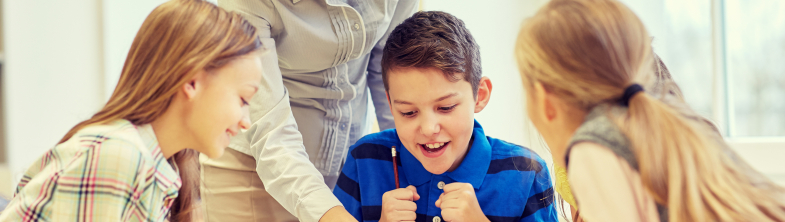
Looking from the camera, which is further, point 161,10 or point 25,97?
point 25,97

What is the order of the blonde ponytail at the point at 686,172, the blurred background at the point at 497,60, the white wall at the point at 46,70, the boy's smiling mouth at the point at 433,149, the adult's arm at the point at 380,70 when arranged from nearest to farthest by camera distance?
the blonde ponytail at the point at 686,172
the boy's smiling mouth at the point at 433,149
the adult's arm at the point at 380,70
the blurred background at the point at 497,60
the white wall at the point at 46,70

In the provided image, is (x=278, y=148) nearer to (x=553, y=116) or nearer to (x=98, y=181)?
(x=98, y=181)

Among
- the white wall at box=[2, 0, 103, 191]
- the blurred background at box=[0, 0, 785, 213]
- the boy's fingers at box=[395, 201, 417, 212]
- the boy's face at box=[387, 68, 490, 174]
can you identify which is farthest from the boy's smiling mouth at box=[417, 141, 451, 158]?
the white wall at box=[2, 0, 103, 191]

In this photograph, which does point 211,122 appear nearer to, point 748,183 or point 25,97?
point 748,183

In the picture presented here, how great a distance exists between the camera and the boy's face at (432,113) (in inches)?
39.3

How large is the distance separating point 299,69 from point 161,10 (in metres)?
0.41

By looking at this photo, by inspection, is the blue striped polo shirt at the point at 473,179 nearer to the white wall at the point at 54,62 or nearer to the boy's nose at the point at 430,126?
the boy's nose at the point at 430,126

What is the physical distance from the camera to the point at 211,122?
0.74m

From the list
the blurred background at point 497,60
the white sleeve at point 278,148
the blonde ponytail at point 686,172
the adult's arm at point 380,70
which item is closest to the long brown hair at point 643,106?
the blonde ponytail at point 686,172

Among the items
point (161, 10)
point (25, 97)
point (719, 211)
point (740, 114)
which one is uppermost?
Answer: point (161, 10)

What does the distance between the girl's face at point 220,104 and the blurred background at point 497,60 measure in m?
1.02

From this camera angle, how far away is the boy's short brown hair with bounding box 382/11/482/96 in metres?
1.02

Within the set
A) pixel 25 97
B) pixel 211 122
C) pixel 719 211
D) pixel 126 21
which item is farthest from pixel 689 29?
pixel 25 97

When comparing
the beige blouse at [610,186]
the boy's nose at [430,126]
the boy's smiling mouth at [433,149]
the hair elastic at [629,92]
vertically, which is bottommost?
the boy's smiling mouth at [433,149]
